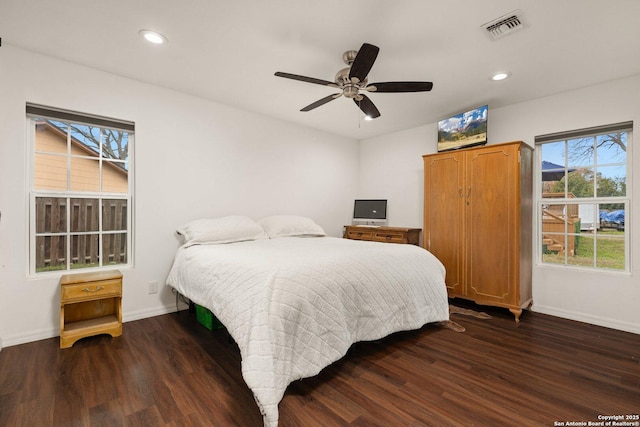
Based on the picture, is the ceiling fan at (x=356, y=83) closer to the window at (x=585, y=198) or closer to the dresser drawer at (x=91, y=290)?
the window at (x=585, y=198)

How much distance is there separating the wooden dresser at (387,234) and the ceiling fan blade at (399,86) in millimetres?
2071

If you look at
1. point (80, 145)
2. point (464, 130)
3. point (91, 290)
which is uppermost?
point (464, 130)

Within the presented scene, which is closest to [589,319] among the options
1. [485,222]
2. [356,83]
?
[485,222]

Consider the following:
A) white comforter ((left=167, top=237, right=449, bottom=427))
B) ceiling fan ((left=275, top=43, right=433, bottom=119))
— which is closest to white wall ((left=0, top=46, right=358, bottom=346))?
white comforter ((left=167, top=237, right=449, bottom=427))

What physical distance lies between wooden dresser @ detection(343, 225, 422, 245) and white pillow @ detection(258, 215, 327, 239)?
878 mm

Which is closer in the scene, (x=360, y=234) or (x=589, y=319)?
(x=589, y=319)

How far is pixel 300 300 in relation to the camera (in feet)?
5.48

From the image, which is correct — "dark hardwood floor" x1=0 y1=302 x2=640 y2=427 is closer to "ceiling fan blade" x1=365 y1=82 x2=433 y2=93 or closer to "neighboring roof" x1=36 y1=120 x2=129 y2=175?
"neighboring roof" x1=36 y1=120 x2=129 y2=175

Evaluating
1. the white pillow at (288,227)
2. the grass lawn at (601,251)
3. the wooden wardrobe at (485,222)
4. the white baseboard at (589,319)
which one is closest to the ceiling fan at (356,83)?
the wooden wardrobe at (485,222)

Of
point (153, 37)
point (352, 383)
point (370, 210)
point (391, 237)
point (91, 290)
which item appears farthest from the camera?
point (370, 210)

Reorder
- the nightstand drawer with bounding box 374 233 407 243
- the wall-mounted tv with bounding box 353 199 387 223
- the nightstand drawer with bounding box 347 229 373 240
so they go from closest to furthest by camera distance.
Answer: the nightstand drawer with bounding box 374 233 407 243
the nightstand drawer with bounding box 347 229 373 240
the wall-mounted tv with bounding box 353 199 387 223

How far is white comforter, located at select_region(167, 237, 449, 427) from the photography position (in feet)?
4.97

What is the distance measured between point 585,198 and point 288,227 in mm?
3279

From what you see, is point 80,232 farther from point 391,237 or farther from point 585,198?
point 585,198
